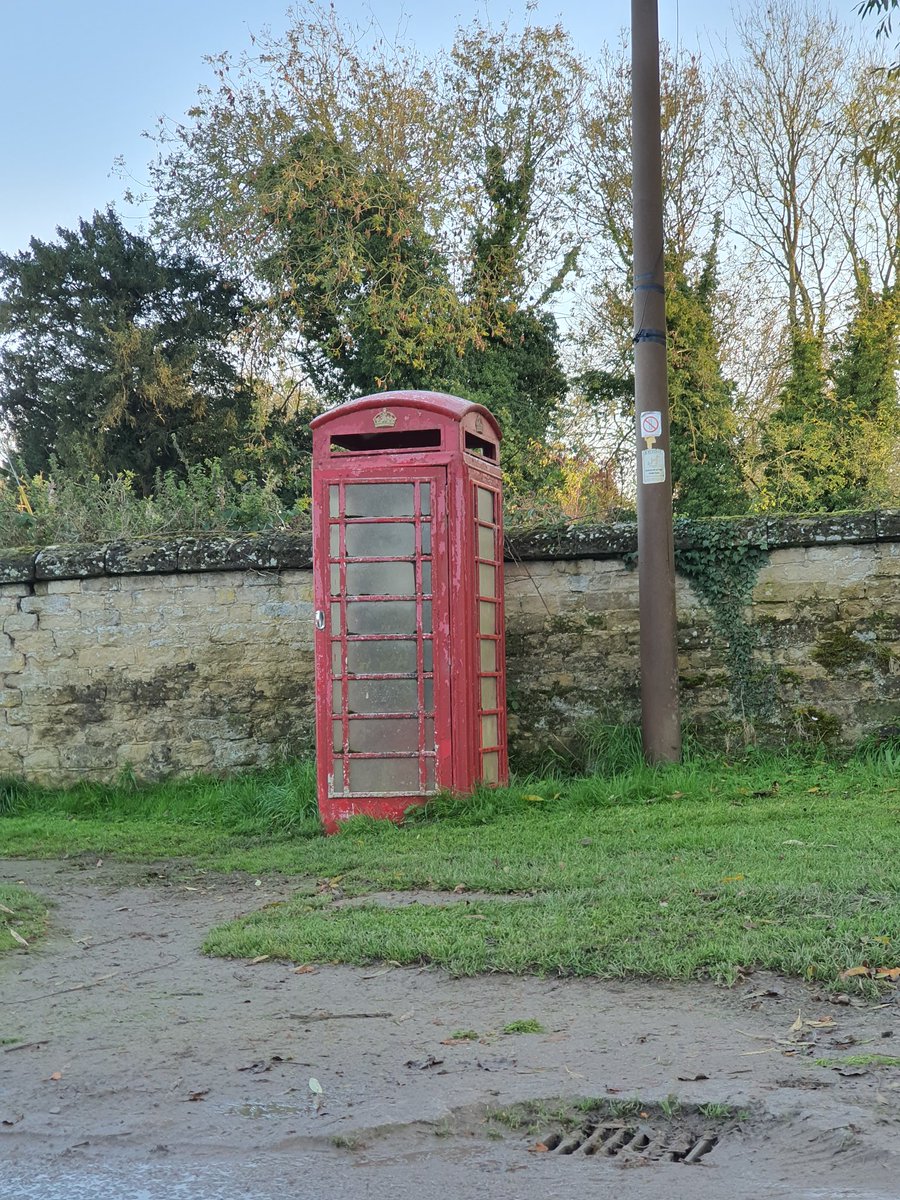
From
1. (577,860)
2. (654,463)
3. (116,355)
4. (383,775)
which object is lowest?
(577,860)

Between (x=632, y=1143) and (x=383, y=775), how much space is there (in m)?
5.36

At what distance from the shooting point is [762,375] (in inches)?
1005

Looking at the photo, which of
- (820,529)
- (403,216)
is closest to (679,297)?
(403,216)

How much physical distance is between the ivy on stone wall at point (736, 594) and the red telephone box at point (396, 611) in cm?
203

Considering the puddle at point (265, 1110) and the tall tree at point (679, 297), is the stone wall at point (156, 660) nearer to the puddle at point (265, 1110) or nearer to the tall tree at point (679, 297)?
the puddle at point (265, 1110)

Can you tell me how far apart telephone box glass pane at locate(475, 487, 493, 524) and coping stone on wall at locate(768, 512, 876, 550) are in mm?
2204

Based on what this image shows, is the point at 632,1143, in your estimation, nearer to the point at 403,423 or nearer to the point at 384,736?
the point at 384,736

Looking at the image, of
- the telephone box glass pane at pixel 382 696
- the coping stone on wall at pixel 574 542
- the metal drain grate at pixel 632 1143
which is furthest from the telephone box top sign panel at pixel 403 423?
the metal drain grate at pixel 632 1143

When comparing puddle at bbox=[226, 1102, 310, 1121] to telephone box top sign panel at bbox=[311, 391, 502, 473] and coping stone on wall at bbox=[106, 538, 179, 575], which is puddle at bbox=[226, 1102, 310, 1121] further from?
coping stone on wall at bbox=[106, 538, 179, 575]

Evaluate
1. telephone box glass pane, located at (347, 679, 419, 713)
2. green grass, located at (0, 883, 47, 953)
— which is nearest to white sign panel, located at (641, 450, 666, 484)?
telephone box glass pane, located at (347, 679, 419, 713)

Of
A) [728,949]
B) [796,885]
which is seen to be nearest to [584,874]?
A: [796,885]

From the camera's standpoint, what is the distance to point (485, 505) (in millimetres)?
8727

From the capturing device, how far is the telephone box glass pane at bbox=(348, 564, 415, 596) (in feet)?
27.1

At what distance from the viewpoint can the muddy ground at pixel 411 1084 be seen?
276cm
